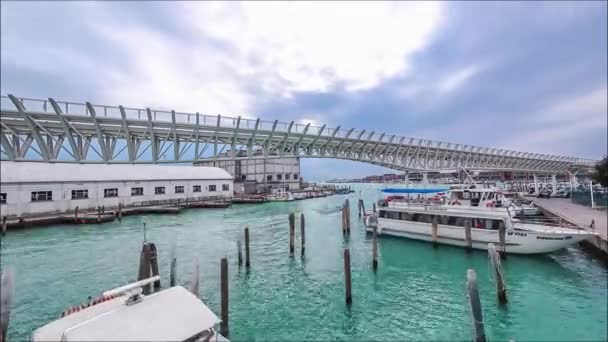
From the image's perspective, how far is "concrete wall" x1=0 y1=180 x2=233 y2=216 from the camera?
2839cm

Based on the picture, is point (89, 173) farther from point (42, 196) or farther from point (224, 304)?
point (224, 304)

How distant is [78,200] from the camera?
3366 cm

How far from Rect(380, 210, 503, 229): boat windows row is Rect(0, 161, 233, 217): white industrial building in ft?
115

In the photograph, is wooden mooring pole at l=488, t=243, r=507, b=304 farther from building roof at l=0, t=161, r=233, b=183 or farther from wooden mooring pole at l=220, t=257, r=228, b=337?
building roof at l=0, t=161, r=233, b=183

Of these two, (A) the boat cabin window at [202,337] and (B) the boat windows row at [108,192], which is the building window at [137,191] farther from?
(A) the boat cabin window at [202,337]

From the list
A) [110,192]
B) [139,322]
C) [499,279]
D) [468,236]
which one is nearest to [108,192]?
[110,192]

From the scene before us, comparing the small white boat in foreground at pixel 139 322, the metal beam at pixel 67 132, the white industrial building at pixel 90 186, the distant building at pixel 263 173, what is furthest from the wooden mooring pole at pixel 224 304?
the distant building at pixel 263 173

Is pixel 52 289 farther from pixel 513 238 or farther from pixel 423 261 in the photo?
pixel 513 238

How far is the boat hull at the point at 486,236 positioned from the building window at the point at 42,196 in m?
35.9

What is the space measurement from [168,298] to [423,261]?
14.2 metres

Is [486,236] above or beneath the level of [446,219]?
beneath

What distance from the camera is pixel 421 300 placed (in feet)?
34.2

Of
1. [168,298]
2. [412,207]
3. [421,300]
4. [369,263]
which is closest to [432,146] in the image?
[412,207]

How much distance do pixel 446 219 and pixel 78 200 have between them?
40.1 meters
